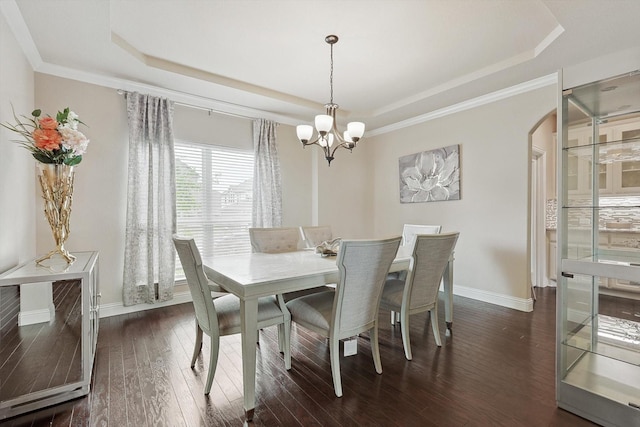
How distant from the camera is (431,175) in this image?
451cm

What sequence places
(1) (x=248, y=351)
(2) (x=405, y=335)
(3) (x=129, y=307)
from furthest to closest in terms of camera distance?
1. (3) (x=129, y=307)
2. (2) (x=405, y=335)
3. (1) (x=248, y=351)

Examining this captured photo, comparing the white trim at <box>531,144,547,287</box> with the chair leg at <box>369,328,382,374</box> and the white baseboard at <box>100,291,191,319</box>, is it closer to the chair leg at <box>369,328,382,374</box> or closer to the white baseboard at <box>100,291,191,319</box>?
the chair leg at <box>369,328,382,374</box>

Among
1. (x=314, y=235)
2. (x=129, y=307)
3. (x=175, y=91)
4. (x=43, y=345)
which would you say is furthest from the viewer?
(x=175, y=91)

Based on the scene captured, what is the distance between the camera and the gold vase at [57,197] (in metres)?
2.15

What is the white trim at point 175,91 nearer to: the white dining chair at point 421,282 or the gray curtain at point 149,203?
the gray curtain at point 149,203

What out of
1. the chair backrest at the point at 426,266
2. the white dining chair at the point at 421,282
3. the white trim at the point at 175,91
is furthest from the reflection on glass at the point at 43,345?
the chair backrest at the point at 426,266

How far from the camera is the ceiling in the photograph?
2262 mm

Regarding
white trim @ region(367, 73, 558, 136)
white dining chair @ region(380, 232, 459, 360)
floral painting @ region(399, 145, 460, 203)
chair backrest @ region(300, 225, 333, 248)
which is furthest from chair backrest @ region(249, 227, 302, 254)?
white trim @ region(367, 73, 558, 136)

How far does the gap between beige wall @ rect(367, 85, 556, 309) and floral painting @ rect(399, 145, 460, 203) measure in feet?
0.31

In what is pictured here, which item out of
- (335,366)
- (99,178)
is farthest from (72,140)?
(335,366)

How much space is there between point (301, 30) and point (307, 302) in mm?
2339

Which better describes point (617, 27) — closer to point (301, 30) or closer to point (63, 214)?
point (301, 30)

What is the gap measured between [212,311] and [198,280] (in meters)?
0.22

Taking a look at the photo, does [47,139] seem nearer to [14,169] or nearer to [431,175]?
[14,169]
